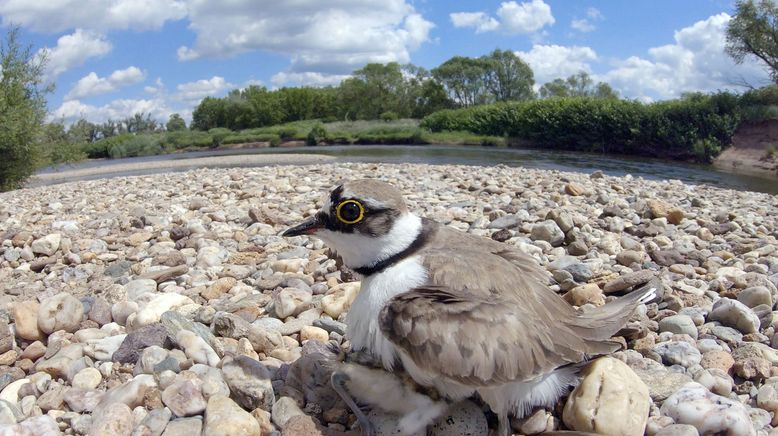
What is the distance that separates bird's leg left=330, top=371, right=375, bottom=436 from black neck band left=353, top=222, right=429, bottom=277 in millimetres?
559

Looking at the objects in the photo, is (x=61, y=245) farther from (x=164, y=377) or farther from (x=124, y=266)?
(x=164, y=377)

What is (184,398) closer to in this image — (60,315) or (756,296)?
(60,315)

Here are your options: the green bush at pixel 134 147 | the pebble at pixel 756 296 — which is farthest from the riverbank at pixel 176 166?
the pebble at pixel 756 296

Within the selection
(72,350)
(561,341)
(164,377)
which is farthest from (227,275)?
(561,341)

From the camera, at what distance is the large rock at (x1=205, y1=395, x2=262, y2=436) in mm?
2666

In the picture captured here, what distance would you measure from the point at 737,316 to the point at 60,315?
15.6ft

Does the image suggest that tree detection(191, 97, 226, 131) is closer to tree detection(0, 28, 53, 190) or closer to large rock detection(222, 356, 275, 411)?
tree detection(0, 28, 53, 190)

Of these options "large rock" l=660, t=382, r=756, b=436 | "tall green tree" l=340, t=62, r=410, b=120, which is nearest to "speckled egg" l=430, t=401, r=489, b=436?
"large rock" l=660, t=382, r=756, b=436

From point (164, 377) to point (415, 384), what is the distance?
1428mm

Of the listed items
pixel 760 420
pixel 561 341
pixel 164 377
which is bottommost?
pixel 760 420

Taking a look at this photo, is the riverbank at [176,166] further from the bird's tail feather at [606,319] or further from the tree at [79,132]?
the bird's tail feather at [606,319]

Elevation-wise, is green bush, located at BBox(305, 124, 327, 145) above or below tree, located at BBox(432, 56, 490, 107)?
below

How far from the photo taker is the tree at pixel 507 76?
232 ft

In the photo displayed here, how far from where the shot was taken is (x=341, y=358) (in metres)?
3.08
